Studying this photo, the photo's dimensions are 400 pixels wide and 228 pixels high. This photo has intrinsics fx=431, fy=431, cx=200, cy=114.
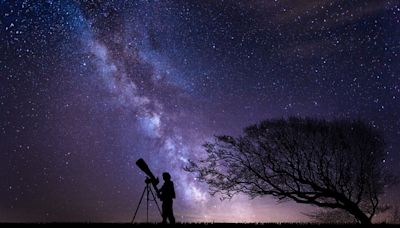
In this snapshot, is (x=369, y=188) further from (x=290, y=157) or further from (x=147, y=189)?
(x=147, y=189)

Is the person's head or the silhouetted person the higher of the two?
the person's head

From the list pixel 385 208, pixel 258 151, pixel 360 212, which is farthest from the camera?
pixel 385 208

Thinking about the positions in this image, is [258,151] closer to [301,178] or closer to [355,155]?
[301,178]

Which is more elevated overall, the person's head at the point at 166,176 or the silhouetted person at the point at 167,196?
the person's head at the point at 166,176

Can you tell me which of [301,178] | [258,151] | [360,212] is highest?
[258,151]

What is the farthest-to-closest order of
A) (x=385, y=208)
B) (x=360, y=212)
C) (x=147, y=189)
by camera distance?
1. (x=385, y=208)
2. (x=360, y=212)
3. (x=147, y=189)

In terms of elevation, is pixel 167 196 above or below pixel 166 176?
below
